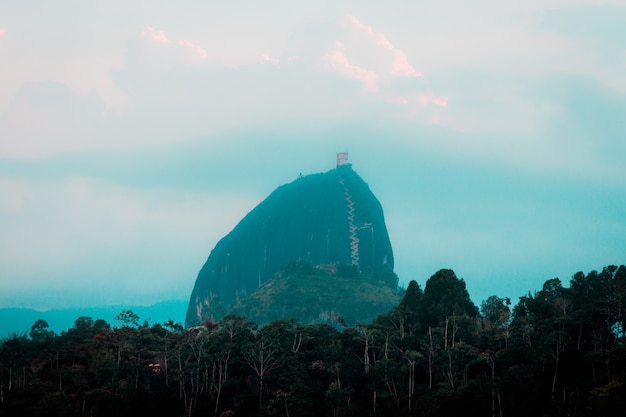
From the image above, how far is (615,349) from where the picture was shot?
6131cm

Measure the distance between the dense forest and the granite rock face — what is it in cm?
9336

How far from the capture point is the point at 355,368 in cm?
7344

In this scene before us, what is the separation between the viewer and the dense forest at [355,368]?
62906 millimetres

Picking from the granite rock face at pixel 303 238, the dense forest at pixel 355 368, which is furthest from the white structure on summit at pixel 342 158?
the dense forest at pixel 355 368

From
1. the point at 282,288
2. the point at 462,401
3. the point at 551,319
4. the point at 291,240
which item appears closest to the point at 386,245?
the point at 291,240

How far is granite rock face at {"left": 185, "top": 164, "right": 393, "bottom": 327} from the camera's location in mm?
180750

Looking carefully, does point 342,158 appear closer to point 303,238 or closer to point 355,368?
point 303,238

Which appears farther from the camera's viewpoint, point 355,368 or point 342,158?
point 342,158

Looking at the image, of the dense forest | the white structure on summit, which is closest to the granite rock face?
the white structure on summit

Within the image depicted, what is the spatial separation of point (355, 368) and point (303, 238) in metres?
111

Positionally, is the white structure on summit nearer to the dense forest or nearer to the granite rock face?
the granite rock face

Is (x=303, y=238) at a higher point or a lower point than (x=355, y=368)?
higher

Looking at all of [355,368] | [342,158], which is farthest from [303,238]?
[355,368]

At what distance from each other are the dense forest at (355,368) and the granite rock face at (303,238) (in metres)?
93.4
